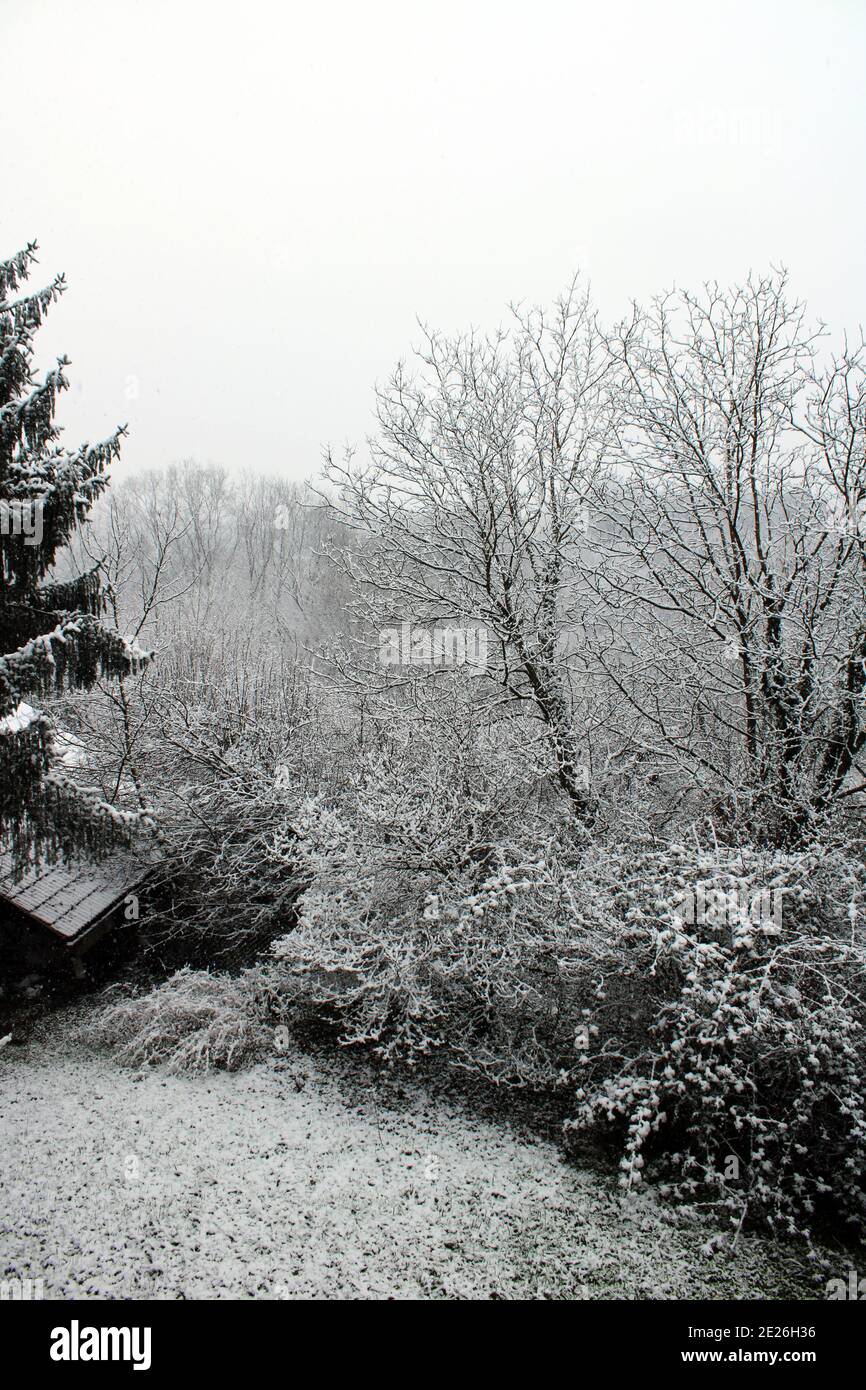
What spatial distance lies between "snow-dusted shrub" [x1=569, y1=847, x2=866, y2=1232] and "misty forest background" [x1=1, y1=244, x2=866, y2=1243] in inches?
1.8

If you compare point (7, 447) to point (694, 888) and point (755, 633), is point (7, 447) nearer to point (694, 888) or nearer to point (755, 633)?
point (694, 888)

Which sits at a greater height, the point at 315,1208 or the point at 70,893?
the point at 70,893

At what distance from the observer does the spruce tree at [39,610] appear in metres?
6.49

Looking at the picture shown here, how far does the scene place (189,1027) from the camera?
31.8ft

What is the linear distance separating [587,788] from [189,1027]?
6.47 metres

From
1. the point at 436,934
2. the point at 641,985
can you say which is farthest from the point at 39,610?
the point at 641,985

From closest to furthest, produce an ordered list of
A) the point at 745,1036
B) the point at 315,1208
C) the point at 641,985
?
the point at 315,1208
the point at 745,1036
the point at 641,985

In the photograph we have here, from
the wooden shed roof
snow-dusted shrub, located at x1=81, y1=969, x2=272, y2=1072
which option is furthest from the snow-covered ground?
the wooden shed roof

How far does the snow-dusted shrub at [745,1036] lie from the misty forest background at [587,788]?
45 mm

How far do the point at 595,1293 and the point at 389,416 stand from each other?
11.4 m

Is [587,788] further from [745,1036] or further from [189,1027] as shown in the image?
[189,1027]

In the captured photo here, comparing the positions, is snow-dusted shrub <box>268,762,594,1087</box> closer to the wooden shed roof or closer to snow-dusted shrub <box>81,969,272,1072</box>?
snow-dusted shrub <box>81,969,272,1072</box>

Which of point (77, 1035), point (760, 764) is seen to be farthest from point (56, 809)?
point (760, 764)

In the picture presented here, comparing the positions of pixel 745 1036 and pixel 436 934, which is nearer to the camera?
pixel 745 1036
